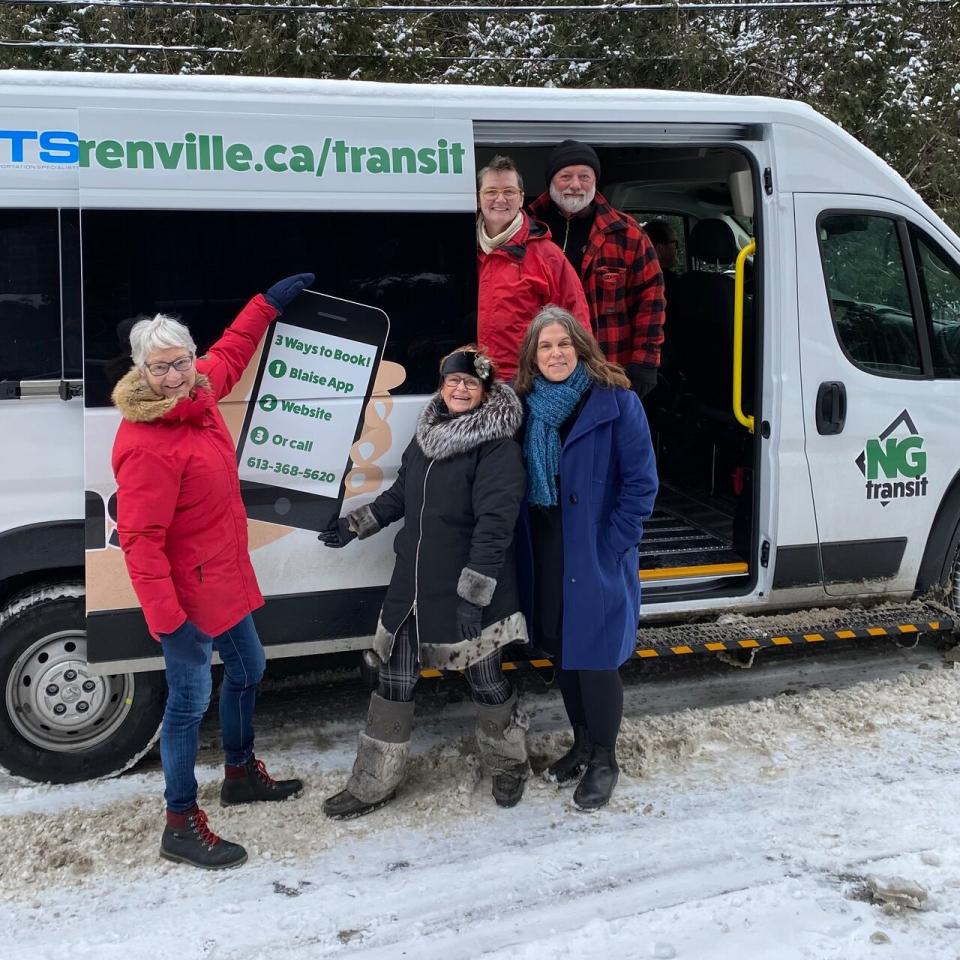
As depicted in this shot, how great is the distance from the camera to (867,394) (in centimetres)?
459

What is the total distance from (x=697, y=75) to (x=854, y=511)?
1090 cm

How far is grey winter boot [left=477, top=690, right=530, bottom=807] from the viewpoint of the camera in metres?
3.84

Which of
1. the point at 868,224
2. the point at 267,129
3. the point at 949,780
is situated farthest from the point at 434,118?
the point at 949,780

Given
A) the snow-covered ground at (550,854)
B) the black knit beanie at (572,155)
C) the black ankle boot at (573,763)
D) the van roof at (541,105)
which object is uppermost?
the van roof at (541,105)

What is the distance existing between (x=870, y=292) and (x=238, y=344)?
2.78 metres

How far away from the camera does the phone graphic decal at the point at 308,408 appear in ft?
12.5

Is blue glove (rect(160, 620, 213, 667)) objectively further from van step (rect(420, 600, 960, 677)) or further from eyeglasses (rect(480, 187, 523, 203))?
eyeglasses (rect(480, 187, 523, 203))

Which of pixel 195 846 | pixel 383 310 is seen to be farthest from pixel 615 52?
pixel 195 846

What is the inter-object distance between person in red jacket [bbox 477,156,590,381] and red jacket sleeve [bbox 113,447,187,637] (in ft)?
4.47

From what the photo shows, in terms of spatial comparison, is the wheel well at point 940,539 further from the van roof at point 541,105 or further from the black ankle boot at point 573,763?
the black ankle boot at point 573,763

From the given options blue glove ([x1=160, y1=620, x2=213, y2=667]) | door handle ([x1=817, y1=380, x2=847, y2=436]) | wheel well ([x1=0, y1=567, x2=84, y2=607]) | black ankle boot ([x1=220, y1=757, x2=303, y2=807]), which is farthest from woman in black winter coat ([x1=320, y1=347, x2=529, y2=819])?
door handle ([x1=817, y1=380, x2=847, y2=436])

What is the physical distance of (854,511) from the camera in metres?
4.65

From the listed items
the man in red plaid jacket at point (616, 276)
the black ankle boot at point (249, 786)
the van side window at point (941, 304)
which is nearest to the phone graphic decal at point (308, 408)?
the black ankle boot at point (249, 786)

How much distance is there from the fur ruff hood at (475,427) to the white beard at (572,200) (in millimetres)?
1151
